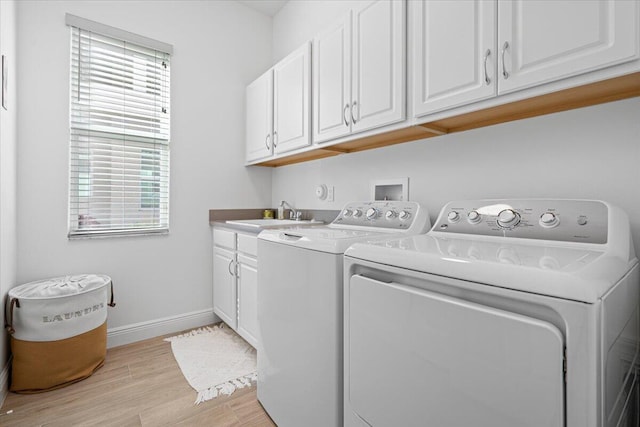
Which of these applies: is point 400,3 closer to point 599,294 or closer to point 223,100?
point 599,294

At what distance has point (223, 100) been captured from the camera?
9.09 ft

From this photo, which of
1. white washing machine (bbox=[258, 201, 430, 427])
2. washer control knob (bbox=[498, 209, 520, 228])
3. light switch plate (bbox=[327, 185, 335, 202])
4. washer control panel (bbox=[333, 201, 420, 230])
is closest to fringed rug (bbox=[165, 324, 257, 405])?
white washing machine (bbox=[258, 201, 430, 427])

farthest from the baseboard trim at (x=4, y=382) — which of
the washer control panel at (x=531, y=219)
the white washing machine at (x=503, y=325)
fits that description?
the washer control panel at (x=531, y=219)

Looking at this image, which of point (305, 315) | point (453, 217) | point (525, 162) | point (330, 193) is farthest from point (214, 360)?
point (525, 162)

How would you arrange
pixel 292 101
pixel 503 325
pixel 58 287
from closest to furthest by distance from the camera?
pixel 503 325, pixel 58 287, pixel 292 101

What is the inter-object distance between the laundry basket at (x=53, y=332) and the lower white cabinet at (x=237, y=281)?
82 centimetres

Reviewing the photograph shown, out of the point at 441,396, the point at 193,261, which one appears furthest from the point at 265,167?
the point at 441,396

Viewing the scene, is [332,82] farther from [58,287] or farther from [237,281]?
[58,287]

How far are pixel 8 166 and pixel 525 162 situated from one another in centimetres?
268

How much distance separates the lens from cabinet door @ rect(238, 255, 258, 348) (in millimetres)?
2014

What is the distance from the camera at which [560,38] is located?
98cm

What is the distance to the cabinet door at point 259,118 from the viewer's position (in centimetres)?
247

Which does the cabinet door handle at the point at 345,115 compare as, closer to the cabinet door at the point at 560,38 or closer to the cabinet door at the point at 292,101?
the cabinet door at the point at 292,101

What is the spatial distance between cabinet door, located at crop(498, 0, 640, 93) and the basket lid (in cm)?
247
